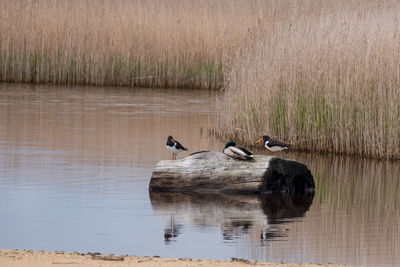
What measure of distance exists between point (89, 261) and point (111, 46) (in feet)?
59.6

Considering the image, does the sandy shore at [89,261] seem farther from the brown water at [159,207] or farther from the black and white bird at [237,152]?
the black and white bird at [237,152]

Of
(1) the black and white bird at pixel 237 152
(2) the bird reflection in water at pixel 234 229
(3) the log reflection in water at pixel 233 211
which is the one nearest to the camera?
(2) the bird reflection in water at pixel 234 229

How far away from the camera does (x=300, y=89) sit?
13.8 metres

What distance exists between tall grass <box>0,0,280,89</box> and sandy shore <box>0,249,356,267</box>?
1714cm

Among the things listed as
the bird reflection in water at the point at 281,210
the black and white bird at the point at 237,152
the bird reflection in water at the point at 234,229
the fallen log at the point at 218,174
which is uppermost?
the black and white bird at the point at 237,152

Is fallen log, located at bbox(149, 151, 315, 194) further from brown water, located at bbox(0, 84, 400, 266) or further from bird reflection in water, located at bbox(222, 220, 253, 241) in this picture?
bird reflection in water, located at bbox(222, 220, 253, 241)

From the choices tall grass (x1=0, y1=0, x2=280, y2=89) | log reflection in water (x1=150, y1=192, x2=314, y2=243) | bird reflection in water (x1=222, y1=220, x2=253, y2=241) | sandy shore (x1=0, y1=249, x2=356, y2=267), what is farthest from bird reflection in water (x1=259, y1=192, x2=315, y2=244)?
tall grass (x1=0, y1=0, x2=280, y2=89)

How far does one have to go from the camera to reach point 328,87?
1356 cm

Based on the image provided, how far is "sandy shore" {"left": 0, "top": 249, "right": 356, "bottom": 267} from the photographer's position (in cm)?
622

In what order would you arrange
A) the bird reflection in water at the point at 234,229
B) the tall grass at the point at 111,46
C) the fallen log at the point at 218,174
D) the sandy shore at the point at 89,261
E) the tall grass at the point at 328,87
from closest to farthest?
the sandy shore at the point at 89,261
the bird reflection in water at the point at 234,229
the fallen log at the point at 218,174
the tall grass at the point at 328,87
the tall grass at the point at 111,46

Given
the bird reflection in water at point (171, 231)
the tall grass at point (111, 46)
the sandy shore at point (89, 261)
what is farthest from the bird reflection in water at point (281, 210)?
the tall grass at point (111, 46)

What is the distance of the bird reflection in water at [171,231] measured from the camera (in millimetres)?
7809

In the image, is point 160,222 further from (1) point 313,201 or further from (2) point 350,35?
(2) point 350,35

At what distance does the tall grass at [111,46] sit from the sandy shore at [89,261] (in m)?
17.1
